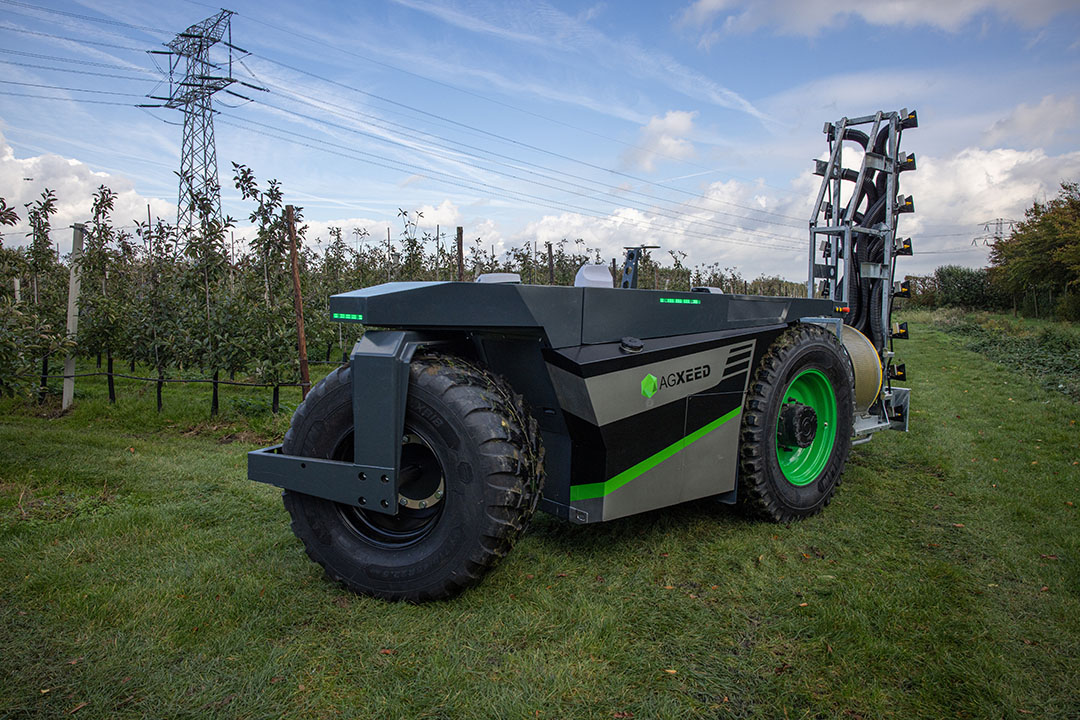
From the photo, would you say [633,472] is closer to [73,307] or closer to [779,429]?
[779,429]

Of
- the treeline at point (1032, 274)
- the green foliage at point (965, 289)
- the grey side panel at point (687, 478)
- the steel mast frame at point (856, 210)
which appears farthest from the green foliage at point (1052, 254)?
the grey side panel at point (687, 478)

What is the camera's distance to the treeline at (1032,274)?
24.4 meters

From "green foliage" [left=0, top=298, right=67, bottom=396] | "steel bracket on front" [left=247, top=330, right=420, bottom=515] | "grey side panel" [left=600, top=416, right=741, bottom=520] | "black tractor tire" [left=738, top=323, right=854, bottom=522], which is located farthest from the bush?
"green foliage" [left=0, top=298, right=67, bottom=396]

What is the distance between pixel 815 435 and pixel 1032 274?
29305 millimetres

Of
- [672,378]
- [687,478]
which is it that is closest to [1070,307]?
[687,478]

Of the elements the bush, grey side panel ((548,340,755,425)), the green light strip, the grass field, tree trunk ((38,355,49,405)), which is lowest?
the grass field

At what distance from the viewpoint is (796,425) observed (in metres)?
4.40

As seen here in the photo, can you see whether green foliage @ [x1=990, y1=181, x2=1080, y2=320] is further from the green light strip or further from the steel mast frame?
the green light strip

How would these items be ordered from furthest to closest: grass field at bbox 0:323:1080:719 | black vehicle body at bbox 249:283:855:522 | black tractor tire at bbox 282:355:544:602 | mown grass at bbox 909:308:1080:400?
1. mown grass at bbox 909:308:1080:400
2. black vehicle body at bbox 249:283:855:522
3. black tractor tire at bbox 282:355:544:602
4. grass field at bbox 0:323:1080:719

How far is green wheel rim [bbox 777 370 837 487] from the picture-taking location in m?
4.72

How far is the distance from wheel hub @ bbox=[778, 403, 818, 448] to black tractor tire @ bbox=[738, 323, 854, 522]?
0.15 ft

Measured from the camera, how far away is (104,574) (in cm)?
342

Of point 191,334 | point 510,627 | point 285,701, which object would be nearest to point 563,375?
point 510,627

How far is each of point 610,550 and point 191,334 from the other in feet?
23.4
